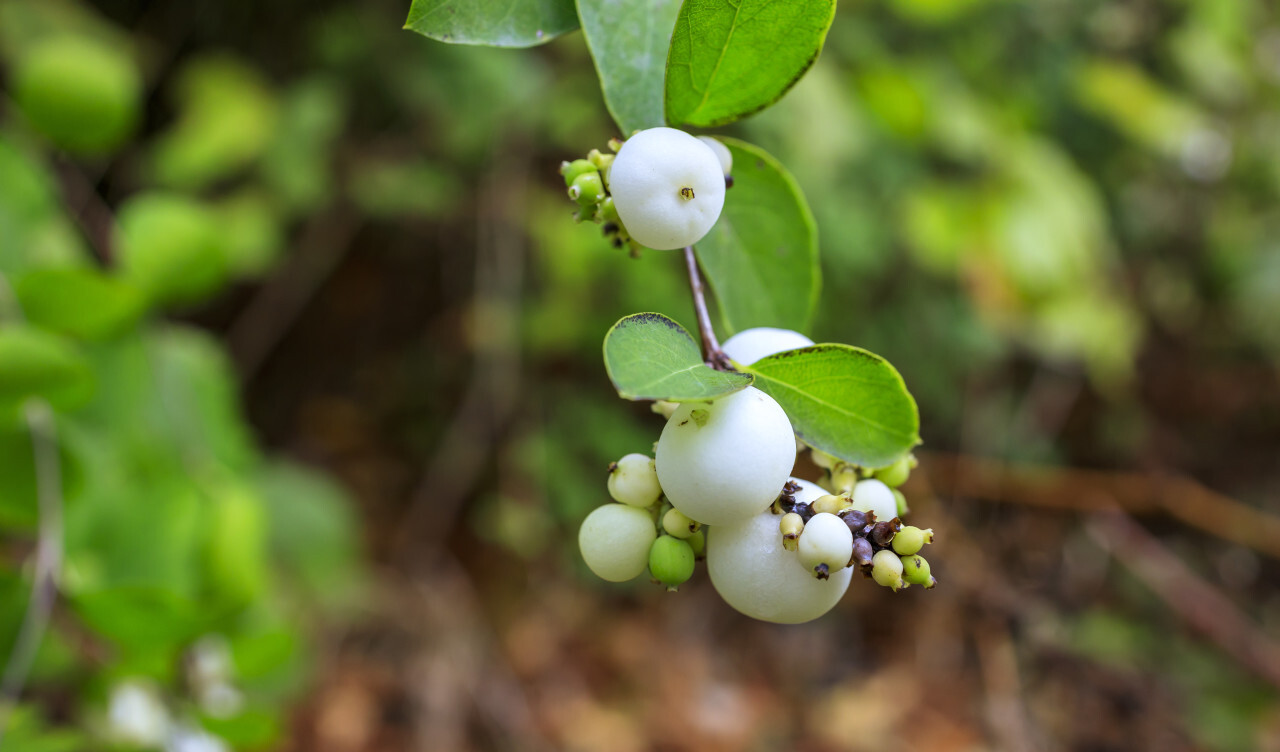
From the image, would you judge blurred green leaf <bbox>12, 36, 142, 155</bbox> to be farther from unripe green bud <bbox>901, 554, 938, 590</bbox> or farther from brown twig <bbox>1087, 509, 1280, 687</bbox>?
brown twig <bbox>1087, 509, 1280, 687</bbox>

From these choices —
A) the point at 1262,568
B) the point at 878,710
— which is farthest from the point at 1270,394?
the point at 878,710

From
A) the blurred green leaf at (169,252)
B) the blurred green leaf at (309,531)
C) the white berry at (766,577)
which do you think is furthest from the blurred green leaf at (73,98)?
the white berry at (766,577)

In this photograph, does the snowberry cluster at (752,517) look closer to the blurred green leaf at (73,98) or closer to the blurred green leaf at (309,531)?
the blurred green leaf at (73,98)

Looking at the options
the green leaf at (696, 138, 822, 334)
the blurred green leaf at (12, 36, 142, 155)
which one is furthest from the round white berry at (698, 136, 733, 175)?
the blurred green leaf at (12, 36, 142, 155)

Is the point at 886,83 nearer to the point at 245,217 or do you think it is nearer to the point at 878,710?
the point at 245,217

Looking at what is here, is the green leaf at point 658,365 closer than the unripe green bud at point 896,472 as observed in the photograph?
Yes

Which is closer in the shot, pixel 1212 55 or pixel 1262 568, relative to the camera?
pixel 1212 55
